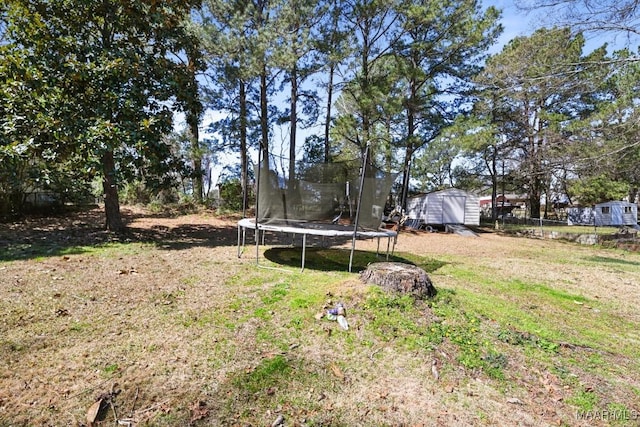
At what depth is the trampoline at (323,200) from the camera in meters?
5.06

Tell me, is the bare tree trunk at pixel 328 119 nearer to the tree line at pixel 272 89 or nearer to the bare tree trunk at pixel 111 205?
the tree line at pixel 272 89

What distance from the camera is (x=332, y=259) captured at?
5926 millimetres

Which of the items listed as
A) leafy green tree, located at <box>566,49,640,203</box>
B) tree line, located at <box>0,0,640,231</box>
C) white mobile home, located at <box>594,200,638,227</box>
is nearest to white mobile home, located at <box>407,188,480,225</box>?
tree line, located at <box>0,0,640,231</box>

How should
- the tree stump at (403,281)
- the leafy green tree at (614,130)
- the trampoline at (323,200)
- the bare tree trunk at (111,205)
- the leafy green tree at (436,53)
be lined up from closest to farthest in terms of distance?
the tree stump at (403,281) < the trampoline at (323,200) < the leafy green tree at (614,130) < the bare tree trunk at (111,205) < the leafy green tree at (436,53)

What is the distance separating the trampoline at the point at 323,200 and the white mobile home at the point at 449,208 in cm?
1028

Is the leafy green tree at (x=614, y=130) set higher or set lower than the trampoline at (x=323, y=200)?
higher

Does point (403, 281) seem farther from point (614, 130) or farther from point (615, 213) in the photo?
point (615, 213)

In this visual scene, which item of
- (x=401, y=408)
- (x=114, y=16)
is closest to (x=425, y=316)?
(x=401, y=408)

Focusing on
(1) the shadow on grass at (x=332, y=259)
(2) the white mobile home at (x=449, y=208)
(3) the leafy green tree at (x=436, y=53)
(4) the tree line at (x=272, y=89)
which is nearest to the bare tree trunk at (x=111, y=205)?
(4) the tree line at (x=272, y=89)

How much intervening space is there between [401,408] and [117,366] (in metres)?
1.82

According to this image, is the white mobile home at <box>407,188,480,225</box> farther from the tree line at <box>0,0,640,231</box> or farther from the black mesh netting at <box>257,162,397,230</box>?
the black mesh netting at <box>257,162,397,230</box>

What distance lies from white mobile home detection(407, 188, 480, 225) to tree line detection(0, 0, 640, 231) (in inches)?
75.1

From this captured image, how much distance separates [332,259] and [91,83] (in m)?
5.45

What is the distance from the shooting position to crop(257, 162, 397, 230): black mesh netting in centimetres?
518
